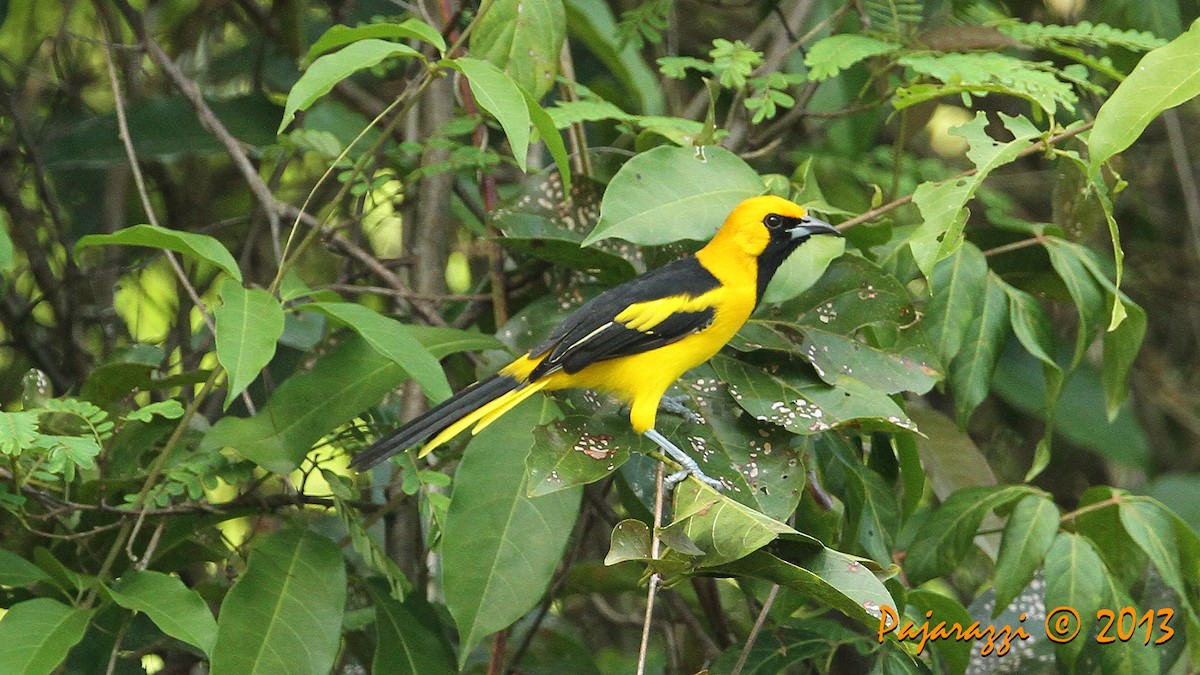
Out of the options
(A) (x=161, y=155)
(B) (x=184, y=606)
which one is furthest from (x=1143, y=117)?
(A) (x=161, y=155)

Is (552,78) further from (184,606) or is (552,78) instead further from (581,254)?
(184,606)

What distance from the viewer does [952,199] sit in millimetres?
2312

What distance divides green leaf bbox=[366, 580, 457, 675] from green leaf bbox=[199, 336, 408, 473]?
0.45 m

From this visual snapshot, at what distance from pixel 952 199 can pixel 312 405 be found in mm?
1402

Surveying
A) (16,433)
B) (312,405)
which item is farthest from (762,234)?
(16,433)

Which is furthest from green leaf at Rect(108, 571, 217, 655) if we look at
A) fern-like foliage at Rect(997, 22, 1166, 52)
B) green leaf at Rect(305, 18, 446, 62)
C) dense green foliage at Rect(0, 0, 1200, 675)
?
fern-like foliage at Rect(997, 22, 1166, 52)

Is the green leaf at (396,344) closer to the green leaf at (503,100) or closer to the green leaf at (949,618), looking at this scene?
the green leaf at (503,100)

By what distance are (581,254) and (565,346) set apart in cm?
23

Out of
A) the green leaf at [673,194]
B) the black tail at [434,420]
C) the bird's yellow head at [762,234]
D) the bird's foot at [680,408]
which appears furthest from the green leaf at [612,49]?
the black tail at [434,420]

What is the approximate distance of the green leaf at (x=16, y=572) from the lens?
2402mm

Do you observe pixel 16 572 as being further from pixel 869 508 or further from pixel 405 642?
pixel 869 508

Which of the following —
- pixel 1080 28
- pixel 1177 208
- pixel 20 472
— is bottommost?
pixel 1177 208

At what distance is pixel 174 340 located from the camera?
4.07 m

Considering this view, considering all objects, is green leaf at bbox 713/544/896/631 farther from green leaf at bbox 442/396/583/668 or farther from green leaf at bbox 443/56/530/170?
green leaf at bbox 443/56/530/170
